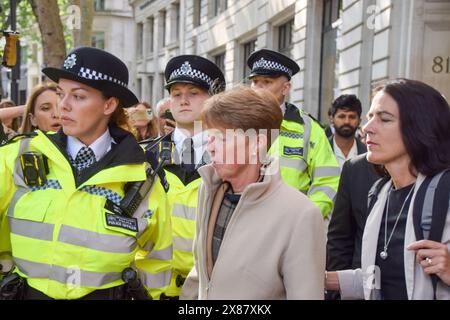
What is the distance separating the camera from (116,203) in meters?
2.74

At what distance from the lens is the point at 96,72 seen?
2.81 metres

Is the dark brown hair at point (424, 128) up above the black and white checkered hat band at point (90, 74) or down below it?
below

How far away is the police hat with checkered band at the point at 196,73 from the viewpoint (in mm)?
3760

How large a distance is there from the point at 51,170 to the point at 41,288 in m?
0.50

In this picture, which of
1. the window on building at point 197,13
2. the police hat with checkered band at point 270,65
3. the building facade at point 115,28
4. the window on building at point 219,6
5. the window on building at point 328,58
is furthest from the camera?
the building facade at point 115,28

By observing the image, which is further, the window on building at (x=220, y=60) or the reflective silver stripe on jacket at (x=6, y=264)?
the window on building at (x=220, y=60)

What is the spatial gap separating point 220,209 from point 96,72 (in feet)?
2.93

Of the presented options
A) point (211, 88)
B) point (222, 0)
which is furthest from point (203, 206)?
point (222, 0)

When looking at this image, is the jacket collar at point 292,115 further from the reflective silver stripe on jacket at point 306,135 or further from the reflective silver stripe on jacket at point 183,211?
the reflective silver stripe on jacket at point 183,211

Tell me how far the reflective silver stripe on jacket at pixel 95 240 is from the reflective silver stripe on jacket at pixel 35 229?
0.05 m

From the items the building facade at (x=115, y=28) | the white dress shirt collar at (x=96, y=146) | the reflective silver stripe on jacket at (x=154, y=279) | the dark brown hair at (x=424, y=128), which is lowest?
the reflective silver stripe on jacket at (x=154, y=279)

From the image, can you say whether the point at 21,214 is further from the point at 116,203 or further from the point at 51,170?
the point at 116,203

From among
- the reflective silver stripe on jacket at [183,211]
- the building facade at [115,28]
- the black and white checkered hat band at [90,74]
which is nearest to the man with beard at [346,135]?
the reflective silver stripe on jacket at [183,211]
